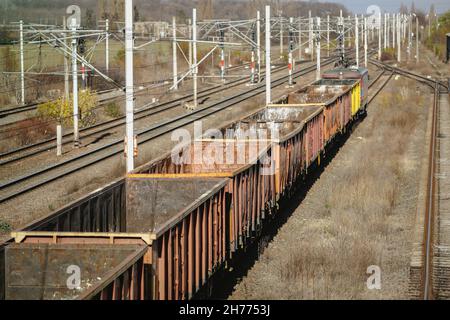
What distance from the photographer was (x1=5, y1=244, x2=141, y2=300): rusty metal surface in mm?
8180

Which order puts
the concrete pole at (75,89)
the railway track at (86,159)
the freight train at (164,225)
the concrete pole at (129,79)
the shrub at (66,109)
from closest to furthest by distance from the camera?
the freight train at (164,225)
the concrete pole at (129,79)
the railway track at (86,159)
the concrete pole at (75,89)
the shrub at (66,109)

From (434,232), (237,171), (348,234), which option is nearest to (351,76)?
(434,232)

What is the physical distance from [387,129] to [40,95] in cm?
2163

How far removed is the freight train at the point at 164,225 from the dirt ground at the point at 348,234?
0.66 meters

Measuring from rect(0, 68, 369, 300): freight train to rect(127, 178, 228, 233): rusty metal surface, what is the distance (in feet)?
0.05

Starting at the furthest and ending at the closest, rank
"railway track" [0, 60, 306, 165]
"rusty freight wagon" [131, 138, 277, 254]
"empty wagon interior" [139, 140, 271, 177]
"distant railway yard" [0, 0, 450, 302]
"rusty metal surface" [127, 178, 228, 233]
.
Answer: "railway track" [0, 60, 306, 165] < "empty wagon interior" [139, 140, 271, 177] < "rusty metal surface" [127, 178, 228, 233] < "rusty freight wagon" [131, 138, 277, 254] < "distant railway yard" [0, 0, 450, 302]

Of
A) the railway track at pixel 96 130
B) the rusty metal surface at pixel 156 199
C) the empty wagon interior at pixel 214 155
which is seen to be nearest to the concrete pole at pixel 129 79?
the empty wagon interior at pixel 214 155

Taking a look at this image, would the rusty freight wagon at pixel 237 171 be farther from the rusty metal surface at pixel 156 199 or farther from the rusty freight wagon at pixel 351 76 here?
the rusty freight wagon at pixel 351 76

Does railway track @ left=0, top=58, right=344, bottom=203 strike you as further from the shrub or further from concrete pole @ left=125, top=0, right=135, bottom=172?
concrete pole @ left=125, top=0, right=135, bottom=172

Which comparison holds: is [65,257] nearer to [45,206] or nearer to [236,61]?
[45,206]

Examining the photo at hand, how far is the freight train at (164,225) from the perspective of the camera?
26.1 ft

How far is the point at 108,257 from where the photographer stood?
8.11m

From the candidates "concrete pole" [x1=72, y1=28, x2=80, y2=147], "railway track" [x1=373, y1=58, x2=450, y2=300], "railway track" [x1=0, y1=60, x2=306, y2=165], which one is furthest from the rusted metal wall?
"concrete pole" [x1=72, y1=28, x2=80, y2=147]

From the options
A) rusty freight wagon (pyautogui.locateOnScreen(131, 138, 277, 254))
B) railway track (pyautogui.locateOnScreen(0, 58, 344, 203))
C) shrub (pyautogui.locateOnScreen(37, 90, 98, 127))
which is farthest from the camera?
shrub (pyautogui.locateOnScreen(37, 90, 98, 127))
